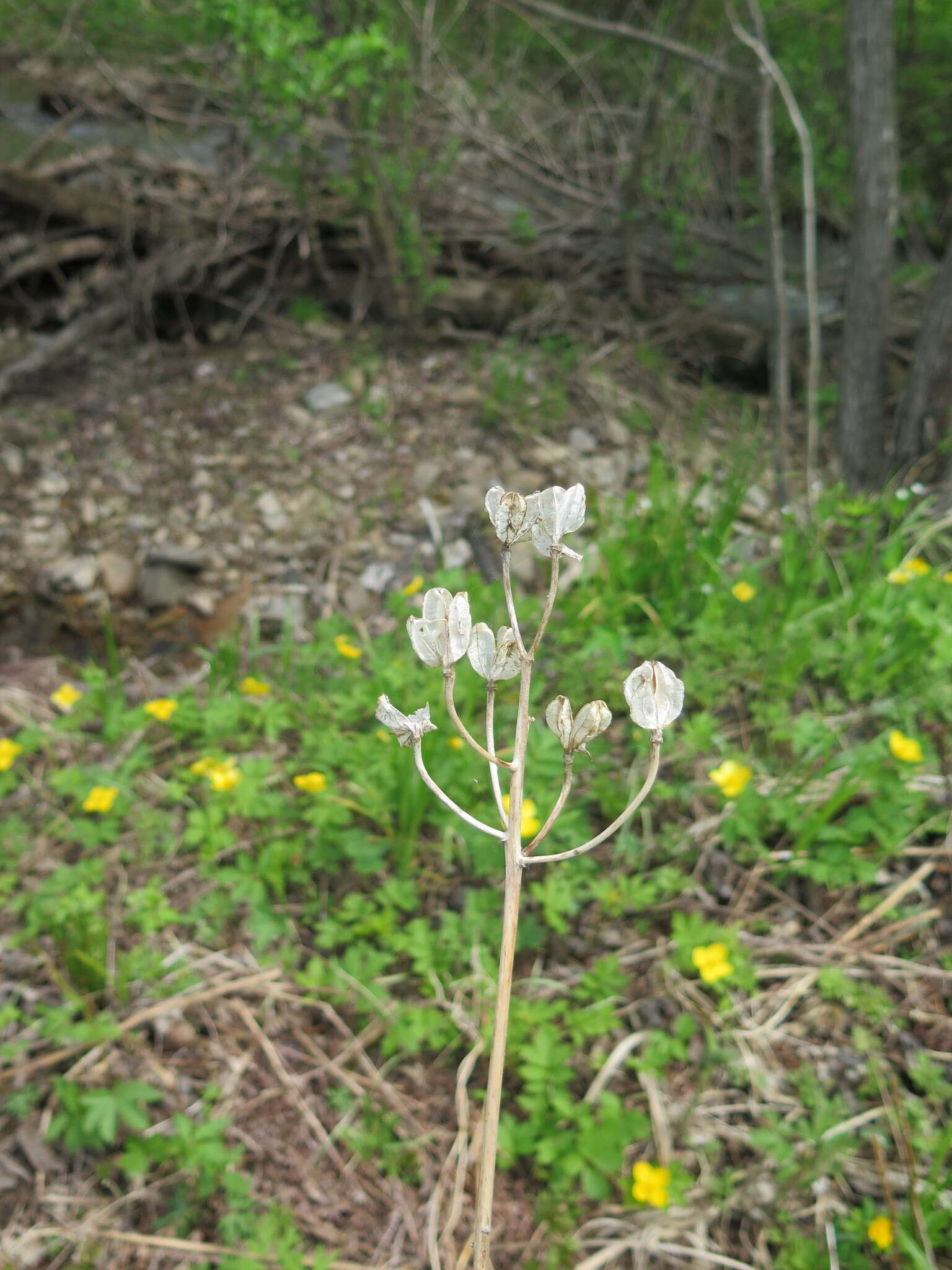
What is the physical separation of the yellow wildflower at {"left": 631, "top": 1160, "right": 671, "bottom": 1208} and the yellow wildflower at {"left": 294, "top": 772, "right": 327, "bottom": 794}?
102cm

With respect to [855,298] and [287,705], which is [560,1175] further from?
[855,298]

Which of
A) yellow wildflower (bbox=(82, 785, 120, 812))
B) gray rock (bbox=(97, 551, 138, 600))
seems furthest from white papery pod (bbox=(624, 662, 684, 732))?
gray rock (bbox=(97, 551, 138, 600))

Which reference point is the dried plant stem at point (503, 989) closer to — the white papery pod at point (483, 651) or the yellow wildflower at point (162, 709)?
the white papery pod at point (483, 651)

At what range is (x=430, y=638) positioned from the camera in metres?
0.69

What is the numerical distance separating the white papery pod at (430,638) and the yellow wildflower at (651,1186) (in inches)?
49.7

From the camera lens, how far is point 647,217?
3893 millimetres

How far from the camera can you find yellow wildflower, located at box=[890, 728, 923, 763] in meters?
1.91

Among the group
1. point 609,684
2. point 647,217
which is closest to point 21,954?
point 609,684

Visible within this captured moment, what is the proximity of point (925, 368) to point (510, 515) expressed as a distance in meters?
2.85

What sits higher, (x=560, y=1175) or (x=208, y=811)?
(x=208, y=811)

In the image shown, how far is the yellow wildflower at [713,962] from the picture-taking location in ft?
5.56

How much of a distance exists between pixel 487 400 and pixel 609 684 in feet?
5.35

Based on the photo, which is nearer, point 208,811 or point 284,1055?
point 284,1055

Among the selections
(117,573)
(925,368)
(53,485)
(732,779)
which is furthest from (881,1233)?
(53,485)
